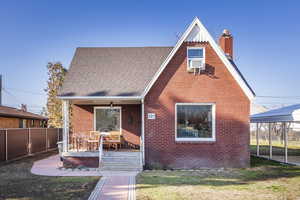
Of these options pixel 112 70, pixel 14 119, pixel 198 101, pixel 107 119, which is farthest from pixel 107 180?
pixel 14 119

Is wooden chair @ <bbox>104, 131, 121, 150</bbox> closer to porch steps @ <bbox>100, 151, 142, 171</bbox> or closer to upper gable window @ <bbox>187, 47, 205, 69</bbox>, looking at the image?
porch steps @ <bbox>100, 151, 142, 171</bbox>

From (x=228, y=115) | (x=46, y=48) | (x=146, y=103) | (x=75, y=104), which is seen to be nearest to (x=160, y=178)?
(x=146, y=103)

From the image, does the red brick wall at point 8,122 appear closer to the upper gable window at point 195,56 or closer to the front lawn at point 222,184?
the front lawn at point 222,184

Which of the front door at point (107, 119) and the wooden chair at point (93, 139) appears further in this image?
the front door at point (107, 119)

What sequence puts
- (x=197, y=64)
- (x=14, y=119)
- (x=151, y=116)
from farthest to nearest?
(x=14, y=119), (x=151, y=116), (x=197, y=64)

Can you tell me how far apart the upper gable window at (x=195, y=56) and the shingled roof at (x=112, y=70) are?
8.19 feet

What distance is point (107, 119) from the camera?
595 inches

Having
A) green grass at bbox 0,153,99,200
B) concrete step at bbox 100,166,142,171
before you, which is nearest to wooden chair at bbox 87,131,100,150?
concrete step at bbox 100,166,142,171

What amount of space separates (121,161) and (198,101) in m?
4.70

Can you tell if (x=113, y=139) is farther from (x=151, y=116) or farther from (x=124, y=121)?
(x=151, y=116)

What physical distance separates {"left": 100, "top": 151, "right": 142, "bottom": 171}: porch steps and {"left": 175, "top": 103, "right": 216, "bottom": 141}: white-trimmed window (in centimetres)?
227

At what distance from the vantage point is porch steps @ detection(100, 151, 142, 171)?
1164cm

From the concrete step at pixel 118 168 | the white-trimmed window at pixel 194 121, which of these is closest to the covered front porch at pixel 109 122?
the concrete step at pixel 118 168

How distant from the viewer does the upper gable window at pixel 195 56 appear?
12.2 metres
